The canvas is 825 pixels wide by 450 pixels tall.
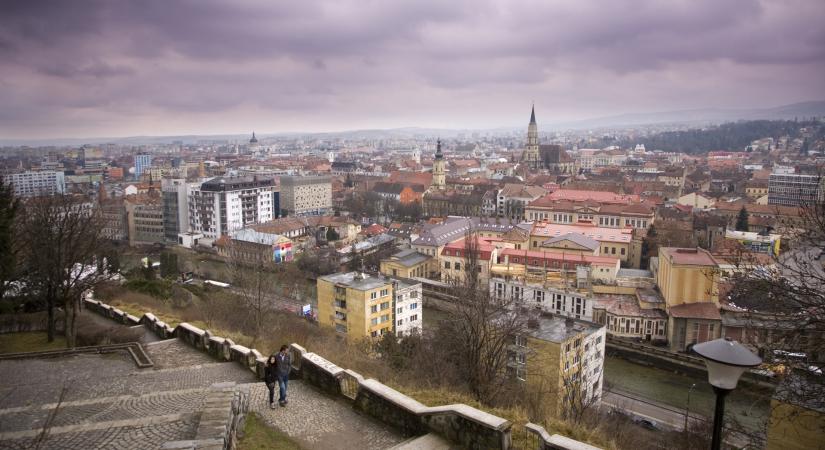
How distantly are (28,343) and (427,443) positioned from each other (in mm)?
8650

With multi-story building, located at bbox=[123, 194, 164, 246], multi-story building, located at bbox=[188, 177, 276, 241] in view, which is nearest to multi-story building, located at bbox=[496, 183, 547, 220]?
multi-story building, located at bbox=[188, 177, 276, 241]

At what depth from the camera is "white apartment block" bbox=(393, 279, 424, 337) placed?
18953 millimetres

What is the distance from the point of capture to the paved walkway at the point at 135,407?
14.6 feet

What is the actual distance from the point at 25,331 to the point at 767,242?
2663cm

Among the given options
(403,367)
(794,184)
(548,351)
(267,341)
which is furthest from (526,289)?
Answer: (794,184)

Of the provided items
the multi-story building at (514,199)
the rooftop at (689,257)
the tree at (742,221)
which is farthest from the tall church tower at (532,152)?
the rooftop at (689,257)

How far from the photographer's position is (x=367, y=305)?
706 inches

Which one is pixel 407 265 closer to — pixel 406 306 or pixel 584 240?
pixel 406 306

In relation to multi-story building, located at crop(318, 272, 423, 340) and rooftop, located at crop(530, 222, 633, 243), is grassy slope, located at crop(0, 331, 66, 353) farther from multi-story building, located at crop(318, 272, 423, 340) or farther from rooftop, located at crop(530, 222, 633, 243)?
rooftop, located at crop(530, 222, 633, 243)

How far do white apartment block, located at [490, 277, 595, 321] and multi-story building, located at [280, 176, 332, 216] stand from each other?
28.5 meters

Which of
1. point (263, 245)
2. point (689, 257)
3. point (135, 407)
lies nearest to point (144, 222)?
point (263, 245)

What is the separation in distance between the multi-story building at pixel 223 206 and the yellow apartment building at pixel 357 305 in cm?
1899

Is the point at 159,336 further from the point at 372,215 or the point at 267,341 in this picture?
the point at 372,215

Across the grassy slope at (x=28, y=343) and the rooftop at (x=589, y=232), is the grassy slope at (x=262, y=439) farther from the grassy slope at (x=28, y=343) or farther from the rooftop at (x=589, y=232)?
the rooftop at (x=589, y=232)
